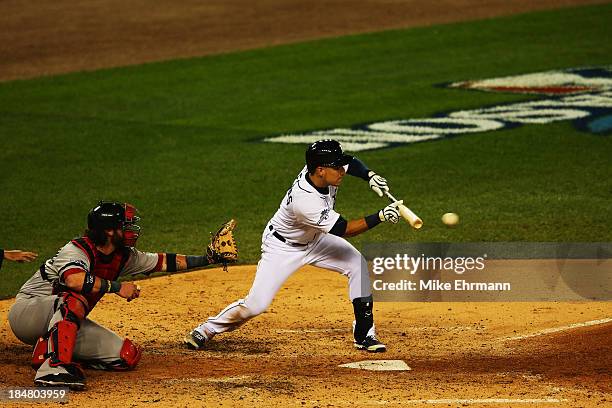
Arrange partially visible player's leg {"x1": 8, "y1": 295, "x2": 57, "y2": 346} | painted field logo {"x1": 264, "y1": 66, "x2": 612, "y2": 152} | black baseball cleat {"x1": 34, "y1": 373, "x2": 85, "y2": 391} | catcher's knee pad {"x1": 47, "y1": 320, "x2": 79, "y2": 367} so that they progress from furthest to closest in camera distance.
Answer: painted field logo {"x1": 264, "y1": 66, "x2": 612, "y2": 152} < partially visible player's leg {"x1": 8, "y1": 295, "x2": 57, "y2": 346} < catcher's knee pad {"x1": 47, "y1": 320, "x2": 79, "y2": 367} < black baseball cleat {"x1": 34, "y1": 373, "x2": 85, "y2": 391}

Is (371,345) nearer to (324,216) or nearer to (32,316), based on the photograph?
(324,216)

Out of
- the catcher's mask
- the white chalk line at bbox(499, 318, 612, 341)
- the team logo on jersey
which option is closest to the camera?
the catcher's mask

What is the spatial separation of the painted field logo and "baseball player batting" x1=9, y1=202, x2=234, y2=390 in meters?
8.50

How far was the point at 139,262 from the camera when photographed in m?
8.35

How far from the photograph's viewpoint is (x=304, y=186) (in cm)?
844

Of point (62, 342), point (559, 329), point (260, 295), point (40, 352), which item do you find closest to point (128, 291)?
point (62, 342)

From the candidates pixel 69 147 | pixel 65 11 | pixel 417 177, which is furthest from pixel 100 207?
pixel 65 11

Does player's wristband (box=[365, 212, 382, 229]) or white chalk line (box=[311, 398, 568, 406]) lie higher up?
player's wristband (box=[365, 212, 382, 229])

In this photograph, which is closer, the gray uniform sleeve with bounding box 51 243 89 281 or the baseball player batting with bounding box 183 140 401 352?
the gray uniform sleeve with bounding box 51 243 89 281

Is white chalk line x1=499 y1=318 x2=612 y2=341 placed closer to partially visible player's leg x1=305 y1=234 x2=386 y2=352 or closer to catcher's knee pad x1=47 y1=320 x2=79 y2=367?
partially visible player's leg x1=305 y1=234 x2=386 y2=352

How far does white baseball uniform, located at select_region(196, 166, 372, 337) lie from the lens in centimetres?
830

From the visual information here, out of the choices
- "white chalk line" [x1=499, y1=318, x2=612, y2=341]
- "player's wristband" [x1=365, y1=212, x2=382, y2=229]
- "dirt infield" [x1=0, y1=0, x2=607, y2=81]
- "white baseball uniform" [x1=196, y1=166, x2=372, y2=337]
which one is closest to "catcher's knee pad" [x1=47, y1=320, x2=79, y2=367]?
"white baseball uniform" [x1=196, y1=166, x2=372, y2=337]

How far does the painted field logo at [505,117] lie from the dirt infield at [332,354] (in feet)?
21.6

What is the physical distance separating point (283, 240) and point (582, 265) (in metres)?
3.52
